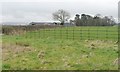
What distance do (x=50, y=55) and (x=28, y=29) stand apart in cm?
3107

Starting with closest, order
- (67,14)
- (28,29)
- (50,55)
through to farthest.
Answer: (50,55)
(28,29)
(67,14)

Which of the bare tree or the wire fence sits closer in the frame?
the wire fence

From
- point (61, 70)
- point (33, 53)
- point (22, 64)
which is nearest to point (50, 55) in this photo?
point (33, 53)

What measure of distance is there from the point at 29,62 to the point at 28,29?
32834mm

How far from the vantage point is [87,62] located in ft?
40.7

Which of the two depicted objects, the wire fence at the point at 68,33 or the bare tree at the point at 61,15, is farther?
the bare tree at the point at 61,15

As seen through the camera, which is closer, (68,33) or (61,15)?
(68,33)

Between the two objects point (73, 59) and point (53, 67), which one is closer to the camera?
point (53, 67)

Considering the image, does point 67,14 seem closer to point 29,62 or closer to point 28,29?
point 28,29

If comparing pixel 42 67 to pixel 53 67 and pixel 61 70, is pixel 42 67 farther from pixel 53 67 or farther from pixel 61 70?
pixel 61 70

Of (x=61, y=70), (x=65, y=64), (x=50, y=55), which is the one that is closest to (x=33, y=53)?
(x=50, y=55)

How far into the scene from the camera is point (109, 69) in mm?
10555

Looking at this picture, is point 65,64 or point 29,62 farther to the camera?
point 29,62

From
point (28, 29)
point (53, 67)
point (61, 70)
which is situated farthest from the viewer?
point (28, 29)
